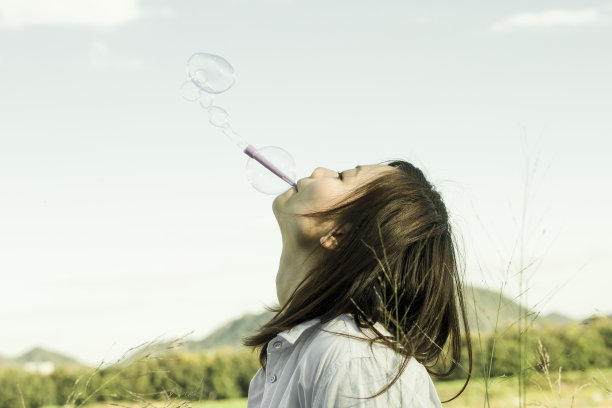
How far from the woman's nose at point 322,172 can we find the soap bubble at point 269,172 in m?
0.42

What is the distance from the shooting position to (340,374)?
198 cm

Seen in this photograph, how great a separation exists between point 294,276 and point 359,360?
0.66 metres

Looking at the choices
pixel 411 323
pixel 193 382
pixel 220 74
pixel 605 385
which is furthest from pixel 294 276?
pixel 193 382

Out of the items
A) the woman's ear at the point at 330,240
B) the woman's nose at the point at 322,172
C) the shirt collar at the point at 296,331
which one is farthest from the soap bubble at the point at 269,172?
the shirt collar at the point at 296,331

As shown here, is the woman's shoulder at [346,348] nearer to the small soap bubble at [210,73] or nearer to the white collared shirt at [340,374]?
the white collared shirt at [340,374]

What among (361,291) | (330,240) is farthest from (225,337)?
(361,291)

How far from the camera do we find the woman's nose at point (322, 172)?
9.16 ft

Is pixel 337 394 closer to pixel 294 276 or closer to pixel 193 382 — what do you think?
pixel 294 276

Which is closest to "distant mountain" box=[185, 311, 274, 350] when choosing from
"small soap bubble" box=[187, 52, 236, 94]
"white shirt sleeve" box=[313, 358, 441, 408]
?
"white shirt sleeve" box=[313, 358, 441, 408]

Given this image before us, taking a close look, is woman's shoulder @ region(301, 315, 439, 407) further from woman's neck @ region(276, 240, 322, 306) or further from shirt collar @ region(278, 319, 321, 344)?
woman's neck @ region(276, 240, 322, 306)

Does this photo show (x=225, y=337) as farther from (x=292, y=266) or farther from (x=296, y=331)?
(x=296, y=331)

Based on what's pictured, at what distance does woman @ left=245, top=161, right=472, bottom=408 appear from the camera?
207cm

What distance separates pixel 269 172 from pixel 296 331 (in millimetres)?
1168

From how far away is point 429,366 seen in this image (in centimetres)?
274
